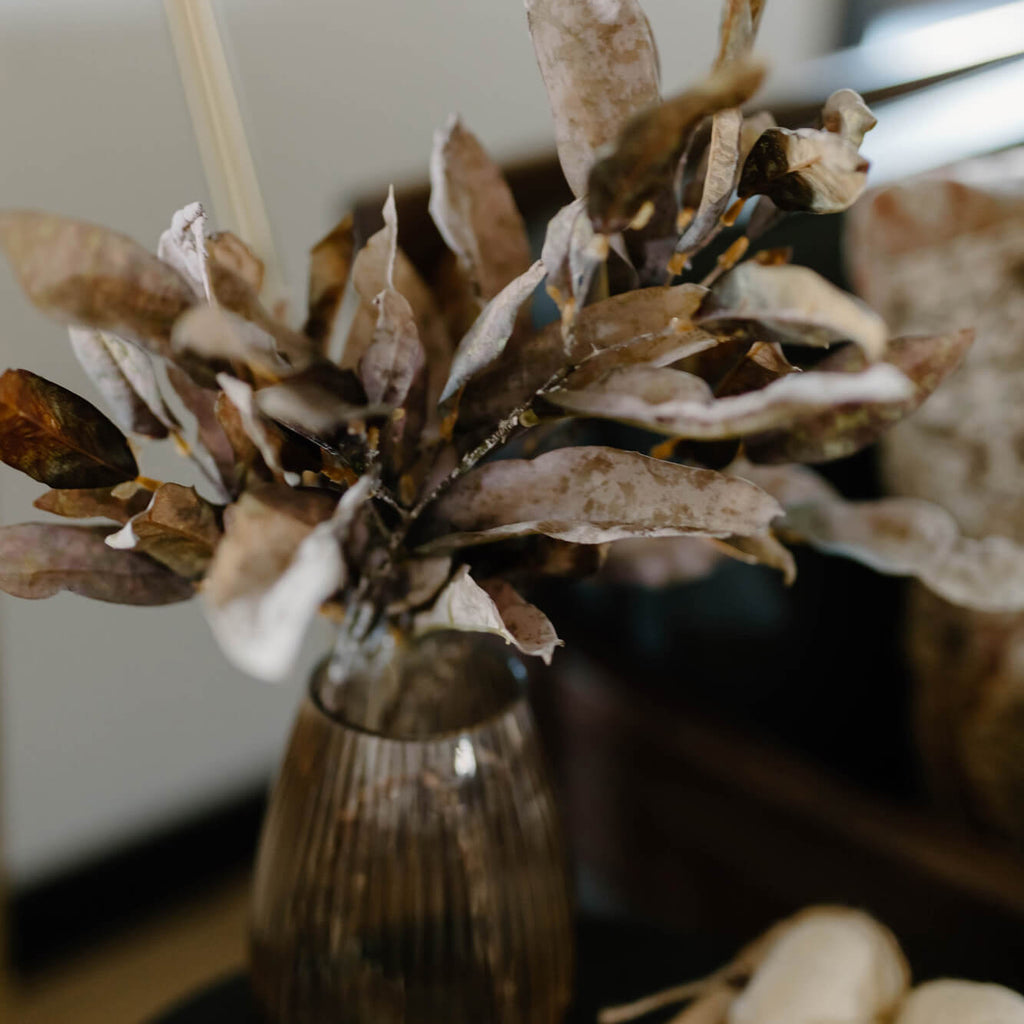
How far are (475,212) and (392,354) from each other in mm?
106

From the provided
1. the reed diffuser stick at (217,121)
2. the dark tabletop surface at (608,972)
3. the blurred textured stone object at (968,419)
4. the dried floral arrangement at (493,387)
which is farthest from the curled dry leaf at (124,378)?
the blurred textured stone object at (968,419)

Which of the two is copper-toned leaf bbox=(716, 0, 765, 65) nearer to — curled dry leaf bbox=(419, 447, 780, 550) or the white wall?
curled dry leaf bbox=(419, 447, 780, 550)

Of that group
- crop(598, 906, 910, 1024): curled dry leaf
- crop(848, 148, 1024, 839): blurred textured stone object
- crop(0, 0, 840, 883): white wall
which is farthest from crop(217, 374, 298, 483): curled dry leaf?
crop(848, 148, 1024, 839): blurred textured stone object

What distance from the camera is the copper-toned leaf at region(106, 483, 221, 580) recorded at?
0.37 metres

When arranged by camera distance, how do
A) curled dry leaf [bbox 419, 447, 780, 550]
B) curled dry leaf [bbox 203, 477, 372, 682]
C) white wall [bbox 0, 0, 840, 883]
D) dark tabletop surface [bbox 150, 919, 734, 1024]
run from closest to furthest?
curled dry leaf [bbox 203, 477, 372, 682] < curled dry leaf [bbox 419, 447, 780, 550] < dark tabletop surface [bbox 150, 919, 734, 1024] < white wall [bbox 0, 0, 840, 883]

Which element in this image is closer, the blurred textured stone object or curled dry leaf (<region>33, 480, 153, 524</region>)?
curled dry leaf (<region>33, 480, 153, 524</region>)

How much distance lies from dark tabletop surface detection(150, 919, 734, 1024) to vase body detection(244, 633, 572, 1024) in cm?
9

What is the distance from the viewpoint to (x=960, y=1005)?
456 mm

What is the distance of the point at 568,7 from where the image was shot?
359 mm

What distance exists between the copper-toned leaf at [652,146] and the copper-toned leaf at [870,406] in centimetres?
13

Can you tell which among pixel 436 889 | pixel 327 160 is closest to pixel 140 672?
pixel 327 160

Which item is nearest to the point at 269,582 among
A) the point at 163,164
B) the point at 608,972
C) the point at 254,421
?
the point at 254,421

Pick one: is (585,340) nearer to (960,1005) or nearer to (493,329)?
(493,329)

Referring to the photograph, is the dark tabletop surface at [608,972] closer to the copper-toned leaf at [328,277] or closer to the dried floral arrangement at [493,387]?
the dried floral arrangement at [493,387]
